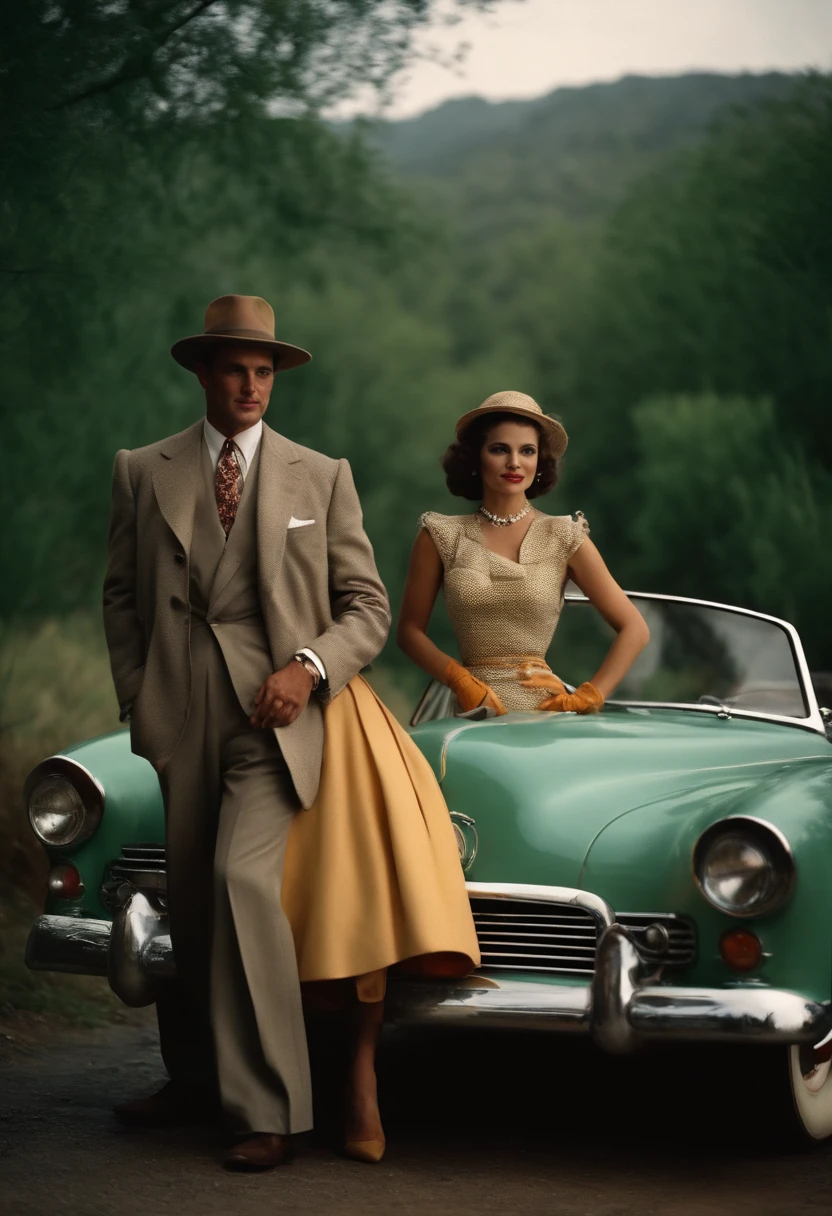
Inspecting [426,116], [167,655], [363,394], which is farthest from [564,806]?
[426,116]

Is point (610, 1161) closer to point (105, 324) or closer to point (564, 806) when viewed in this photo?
point (564, 806)

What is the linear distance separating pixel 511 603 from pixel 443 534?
33cm

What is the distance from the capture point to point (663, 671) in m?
5.11

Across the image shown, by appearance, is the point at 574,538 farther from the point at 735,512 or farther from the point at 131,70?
the point at 735,512

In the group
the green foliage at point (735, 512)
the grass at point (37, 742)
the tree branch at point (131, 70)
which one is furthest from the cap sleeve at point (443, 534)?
the green foliage at point (735, 512)

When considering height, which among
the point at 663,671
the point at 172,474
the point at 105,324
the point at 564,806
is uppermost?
the point at 105,324

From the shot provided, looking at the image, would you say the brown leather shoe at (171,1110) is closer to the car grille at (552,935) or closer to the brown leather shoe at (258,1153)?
the brown leather shoe at (258,1153)

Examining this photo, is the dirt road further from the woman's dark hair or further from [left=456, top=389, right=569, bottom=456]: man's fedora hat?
[left=456, top=389, right=569, bottom=456]: man's fedora hat

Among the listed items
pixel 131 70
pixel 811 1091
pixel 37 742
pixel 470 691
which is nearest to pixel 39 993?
pixel 37 742

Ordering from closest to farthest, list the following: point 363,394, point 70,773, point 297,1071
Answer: point 297,1071 < point 70,773 < point 363,394

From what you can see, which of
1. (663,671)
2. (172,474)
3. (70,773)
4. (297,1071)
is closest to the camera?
(297,1071)

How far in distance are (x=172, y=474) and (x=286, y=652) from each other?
547mm

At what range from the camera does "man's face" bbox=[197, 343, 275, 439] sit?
394cm

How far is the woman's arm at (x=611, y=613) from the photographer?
15.9ft
